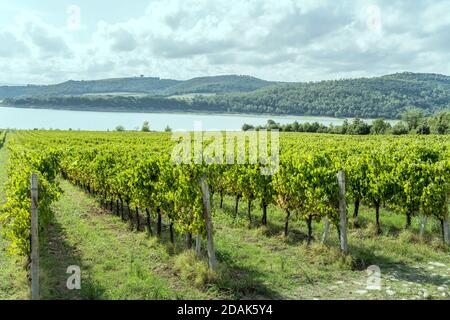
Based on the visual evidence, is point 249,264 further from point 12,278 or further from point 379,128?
point 379,128

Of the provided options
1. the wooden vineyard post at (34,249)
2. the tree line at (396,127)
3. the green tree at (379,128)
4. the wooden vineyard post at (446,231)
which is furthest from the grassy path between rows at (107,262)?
the green tree at (379,128)

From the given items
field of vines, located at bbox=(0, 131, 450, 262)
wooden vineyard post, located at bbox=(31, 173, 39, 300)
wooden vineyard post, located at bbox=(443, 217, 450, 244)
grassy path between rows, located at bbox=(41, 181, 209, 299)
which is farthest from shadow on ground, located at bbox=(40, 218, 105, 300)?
wooden vineyard post, located at bbox=(443, 217, 450, 244)

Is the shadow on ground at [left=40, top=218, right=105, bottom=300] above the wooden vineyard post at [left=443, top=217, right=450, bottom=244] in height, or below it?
below

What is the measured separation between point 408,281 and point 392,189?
6.06 meters

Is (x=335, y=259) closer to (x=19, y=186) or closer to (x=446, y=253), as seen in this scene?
(x=446, y=253)

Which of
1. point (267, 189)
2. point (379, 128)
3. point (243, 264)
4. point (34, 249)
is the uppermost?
point (379, 128)

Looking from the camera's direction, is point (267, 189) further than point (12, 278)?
Yes

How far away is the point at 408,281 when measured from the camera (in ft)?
36.8

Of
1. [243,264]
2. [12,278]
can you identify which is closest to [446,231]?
[243,264]

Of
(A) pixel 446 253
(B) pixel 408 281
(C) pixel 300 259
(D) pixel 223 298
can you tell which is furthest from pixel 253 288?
(A) pixel 446 253

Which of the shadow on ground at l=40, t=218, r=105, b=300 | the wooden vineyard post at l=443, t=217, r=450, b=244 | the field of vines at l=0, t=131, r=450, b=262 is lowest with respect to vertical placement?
the shadow on ground at l=40, t=218, r=105, b=300

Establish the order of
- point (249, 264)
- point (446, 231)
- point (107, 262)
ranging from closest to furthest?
point (249, 264) → point (107, 262) → point (446, 231)

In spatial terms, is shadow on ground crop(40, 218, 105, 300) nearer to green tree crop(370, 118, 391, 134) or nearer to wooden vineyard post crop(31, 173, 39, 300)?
wooden vineyard post crop(31, 173, 39, 300)

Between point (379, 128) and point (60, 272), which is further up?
point (379, 128)
